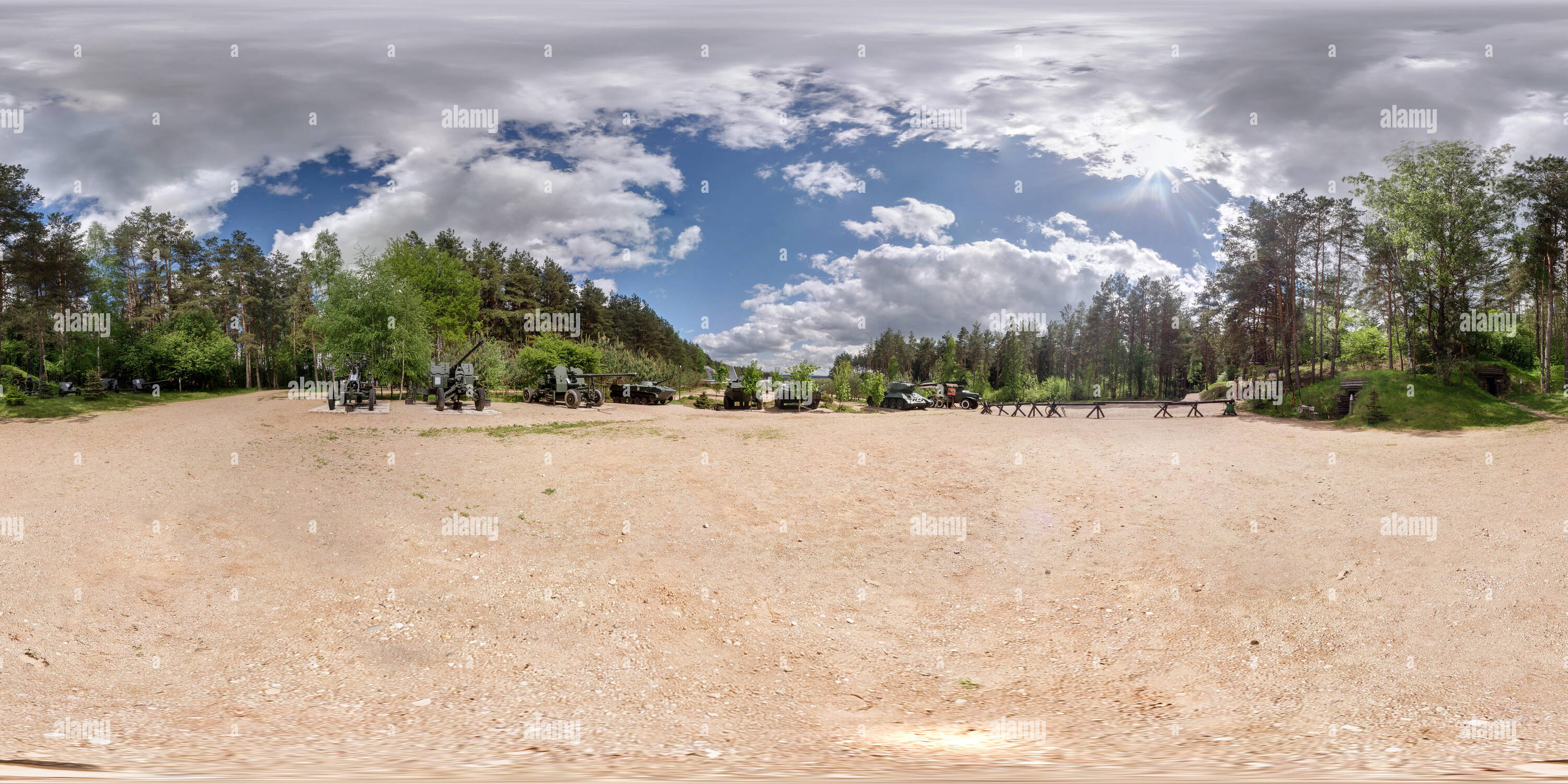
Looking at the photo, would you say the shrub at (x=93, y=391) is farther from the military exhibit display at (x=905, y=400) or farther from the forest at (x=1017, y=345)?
the military exhibit display at (x=905, y=400)

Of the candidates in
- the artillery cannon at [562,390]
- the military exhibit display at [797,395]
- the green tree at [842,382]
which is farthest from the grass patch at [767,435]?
the green tree at [842,382]

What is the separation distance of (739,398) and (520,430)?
13.9m

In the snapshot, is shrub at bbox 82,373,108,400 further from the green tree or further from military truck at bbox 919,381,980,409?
the green tree

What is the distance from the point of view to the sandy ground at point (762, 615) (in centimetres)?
375

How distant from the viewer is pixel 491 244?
49.9 m

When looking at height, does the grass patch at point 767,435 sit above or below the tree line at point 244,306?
below

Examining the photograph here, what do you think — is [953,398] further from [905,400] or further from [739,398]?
[739,398]

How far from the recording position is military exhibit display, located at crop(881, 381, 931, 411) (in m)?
31.5

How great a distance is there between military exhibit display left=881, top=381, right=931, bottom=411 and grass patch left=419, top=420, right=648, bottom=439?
53.8 feet

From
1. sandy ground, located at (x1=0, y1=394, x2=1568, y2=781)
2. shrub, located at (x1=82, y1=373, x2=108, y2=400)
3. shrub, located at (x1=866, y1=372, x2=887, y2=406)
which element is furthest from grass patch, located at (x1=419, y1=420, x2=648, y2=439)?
shrub, located at (x1=866, y1=372, x2=887, y2=406)

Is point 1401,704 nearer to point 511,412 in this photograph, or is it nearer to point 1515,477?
point 1515,477

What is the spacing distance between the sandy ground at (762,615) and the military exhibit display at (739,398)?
1738 centimetres

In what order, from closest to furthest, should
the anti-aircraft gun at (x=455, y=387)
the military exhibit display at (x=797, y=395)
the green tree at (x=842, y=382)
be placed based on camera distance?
the anti-aircraft gun at (x=455, y=387) < the military exhibit display at (x=797, y=395) < the green tree at (x=842, y=382)

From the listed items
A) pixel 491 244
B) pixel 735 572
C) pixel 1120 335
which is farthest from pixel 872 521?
pixel 1120 335
